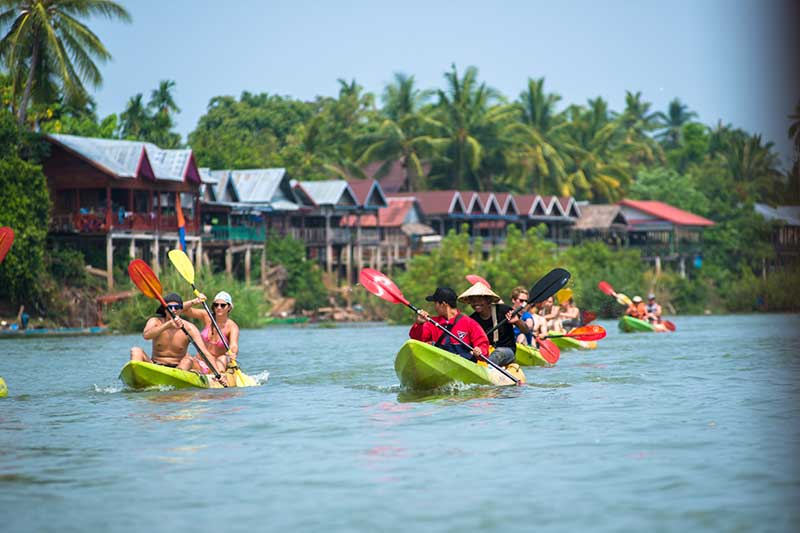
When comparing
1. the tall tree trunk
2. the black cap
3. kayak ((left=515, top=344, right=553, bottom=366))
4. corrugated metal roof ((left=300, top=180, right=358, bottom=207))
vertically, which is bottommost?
kayak ((left=515, top=344, right=553, bottom=366))

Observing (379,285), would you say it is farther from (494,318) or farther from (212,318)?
(212,318)

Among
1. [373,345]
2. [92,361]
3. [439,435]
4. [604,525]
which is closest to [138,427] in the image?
[439,435]

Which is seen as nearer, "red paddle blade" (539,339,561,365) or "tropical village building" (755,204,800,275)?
"tropical village building" (755,204,800,275)

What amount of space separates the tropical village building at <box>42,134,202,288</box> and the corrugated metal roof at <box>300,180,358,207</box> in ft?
30.8

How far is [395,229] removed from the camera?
5578 cm

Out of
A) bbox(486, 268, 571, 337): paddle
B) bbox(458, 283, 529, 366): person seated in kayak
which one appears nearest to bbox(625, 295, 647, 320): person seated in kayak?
bbox(486, 268, 571, 337): paddle

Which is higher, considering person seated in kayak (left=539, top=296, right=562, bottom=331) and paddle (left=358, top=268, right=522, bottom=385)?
paddle (left=358, top=268, right=522, bottom=385)

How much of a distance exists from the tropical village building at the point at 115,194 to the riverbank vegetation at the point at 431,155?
1.08m

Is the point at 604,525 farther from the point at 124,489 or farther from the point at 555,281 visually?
the point at 555,281

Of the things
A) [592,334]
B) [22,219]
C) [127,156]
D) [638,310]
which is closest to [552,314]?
[592,334]

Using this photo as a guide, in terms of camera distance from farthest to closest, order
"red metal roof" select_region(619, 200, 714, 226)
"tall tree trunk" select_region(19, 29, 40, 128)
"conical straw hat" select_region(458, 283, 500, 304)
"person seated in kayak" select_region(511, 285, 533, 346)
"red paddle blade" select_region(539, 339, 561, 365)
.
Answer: "red metal roof" select_region(619, 200, 714, 226) < "tall tree trunk" select_region(19, 29, 40, 128) < "red paddle blade" select_region(539, 339, 561, 365) < "person seated in kayak" select_region(511, 285, 533, 346) < "conical straw hat" select_region(458, 283, 500, 304)

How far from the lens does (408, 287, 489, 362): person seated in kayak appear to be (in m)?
12.6

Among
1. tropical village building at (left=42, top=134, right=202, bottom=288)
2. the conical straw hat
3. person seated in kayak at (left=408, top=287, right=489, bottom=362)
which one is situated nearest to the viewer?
person seated in kayak at (left=408, top=287, right=489, bottom=362)

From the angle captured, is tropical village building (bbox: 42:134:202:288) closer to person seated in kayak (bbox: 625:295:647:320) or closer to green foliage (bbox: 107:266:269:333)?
green foliage (bbox: 107:266:269:333)
